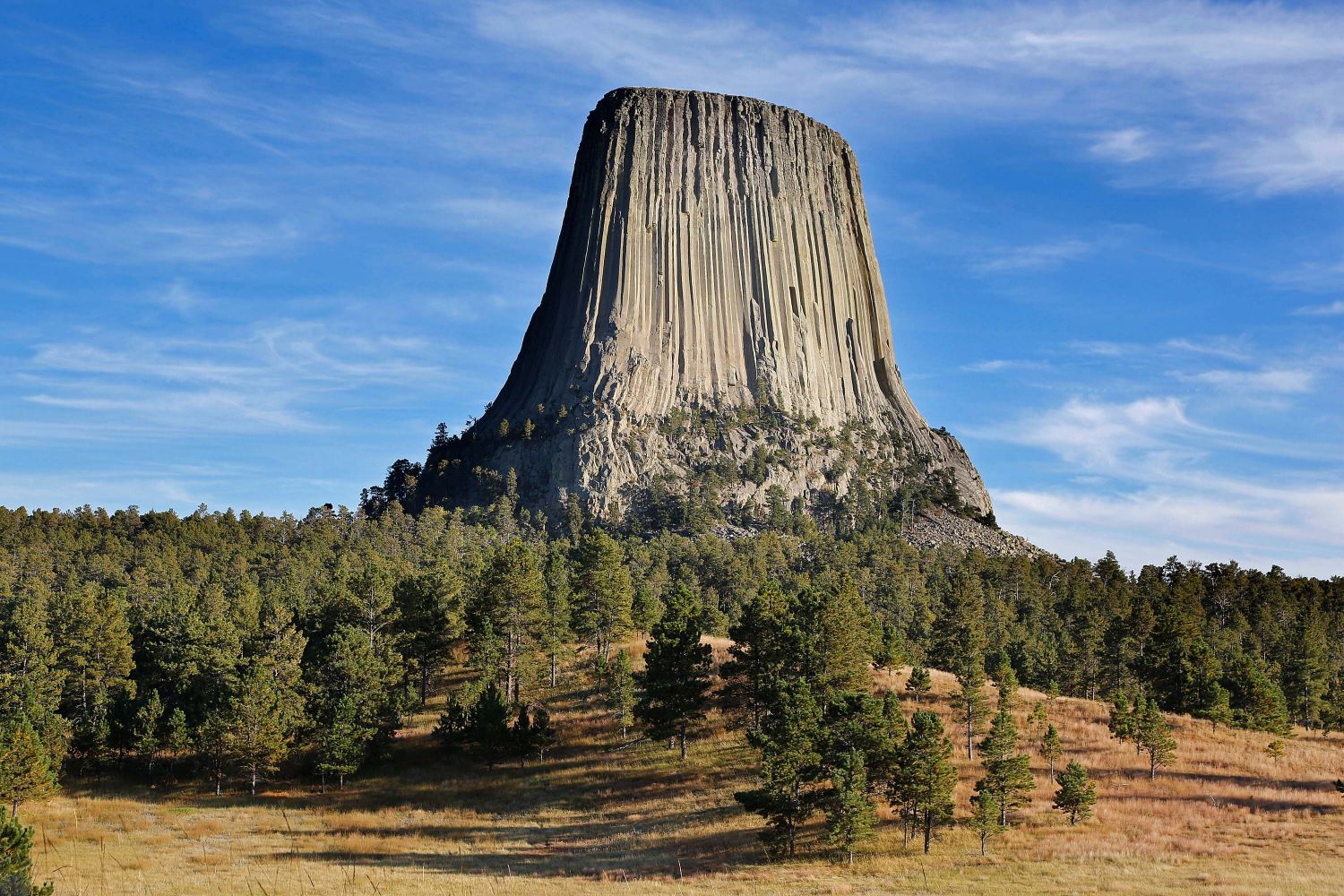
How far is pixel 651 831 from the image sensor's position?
168ft

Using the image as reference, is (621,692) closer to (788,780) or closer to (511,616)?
(511,616)

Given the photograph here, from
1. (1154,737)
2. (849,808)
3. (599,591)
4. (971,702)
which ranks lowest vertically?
(849,808)

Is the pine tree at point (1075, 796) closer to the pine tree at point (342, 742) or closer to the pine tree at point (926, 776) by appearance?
the pine tree at point (926, 776)

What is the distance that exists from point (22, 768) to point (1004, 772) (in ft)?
146

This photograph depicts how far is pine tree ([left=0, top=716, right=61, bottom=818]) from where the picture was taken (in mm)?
49094

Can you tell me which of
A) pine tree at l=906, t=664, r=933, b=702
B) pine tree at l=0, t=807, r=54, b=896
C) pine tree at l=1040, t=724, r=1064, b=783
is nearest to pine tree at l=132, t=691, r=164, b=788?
pine tree at l=0, t=807, r=54, b=896

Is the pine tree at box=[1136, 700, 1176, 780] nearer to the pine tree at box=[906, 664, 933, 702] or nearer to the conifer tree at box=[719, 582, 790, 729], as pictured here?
the pine tree at box=[906, 664, 933, 702]

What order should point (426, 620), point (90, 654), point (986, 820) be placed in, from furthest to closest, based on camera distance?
point (426, 620) → point (90, 654) → point (986, 820)

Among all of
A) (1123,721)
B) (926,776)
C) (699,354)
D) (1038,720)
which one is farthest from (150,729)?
(699,354)

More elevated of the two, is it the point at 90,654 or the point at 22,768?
the point at 90,654

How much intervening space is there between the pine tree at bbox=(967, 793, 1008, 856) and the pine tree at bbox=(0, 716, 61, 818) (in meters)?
42.6

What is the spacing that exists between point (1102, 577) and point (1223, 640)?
1380 inches

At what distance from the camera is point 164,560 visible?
104312 mm

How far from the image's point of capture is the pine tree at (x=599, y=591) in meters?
73.5
